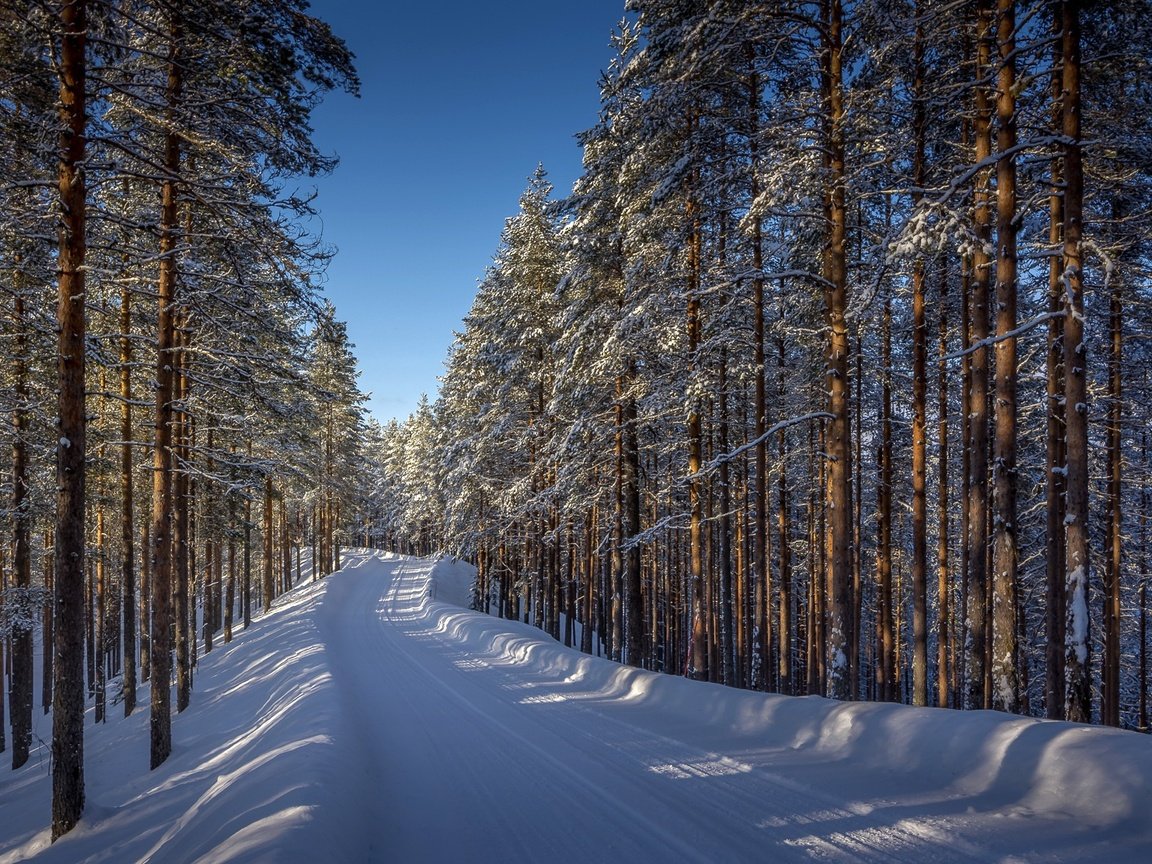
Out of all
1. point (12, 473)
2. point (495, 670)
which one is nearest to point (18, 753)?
point (12, 473)

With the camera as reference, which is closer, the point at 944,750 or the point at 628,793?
the point at 944,750

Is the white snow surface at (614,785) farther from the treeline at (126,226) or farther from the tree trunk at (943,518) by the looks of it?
the tree trunk at (943,518)

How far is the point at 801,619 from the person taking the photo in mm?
33062

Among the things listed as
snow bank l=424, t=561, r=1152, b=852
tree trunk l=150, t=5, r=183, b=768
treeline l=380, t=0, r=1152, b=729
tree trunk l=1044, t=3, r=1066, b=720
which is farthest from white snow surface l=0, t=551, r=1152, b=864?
tree trunk l=1044, t=3, r=1066, b=720

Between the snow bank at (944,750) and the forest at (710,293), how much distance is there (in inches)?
93.9

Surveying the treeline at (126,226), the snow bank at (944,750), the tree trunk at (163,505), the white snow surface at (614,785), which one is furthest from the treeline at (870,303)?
the tree trunk at (163,505)

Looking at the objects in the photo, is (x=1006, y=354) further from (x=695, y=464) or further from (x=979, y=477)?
(x=695, y=464)

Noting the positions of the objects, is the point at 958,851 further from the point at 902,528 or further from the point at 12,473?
the point at 902,528

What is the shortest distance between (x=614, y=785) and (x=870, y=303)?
923 centimetres

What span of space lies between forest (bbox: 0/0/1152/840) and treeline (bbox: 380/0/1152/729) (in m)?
0.10

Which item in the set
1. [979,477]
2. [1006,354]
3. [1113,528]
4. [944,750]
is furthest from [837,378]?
[1113,528]

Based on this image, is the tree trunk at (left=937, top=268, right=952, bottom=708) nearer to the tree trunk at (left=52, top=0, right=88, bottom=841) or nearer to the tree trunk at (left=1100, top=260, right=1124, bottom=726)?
the tree trunk at (left=1100, top=260, right=1124, bottom=726)

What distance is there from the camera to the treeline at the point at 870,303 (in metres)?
9.18

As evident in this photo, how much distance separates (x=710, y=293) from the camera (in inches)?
470
